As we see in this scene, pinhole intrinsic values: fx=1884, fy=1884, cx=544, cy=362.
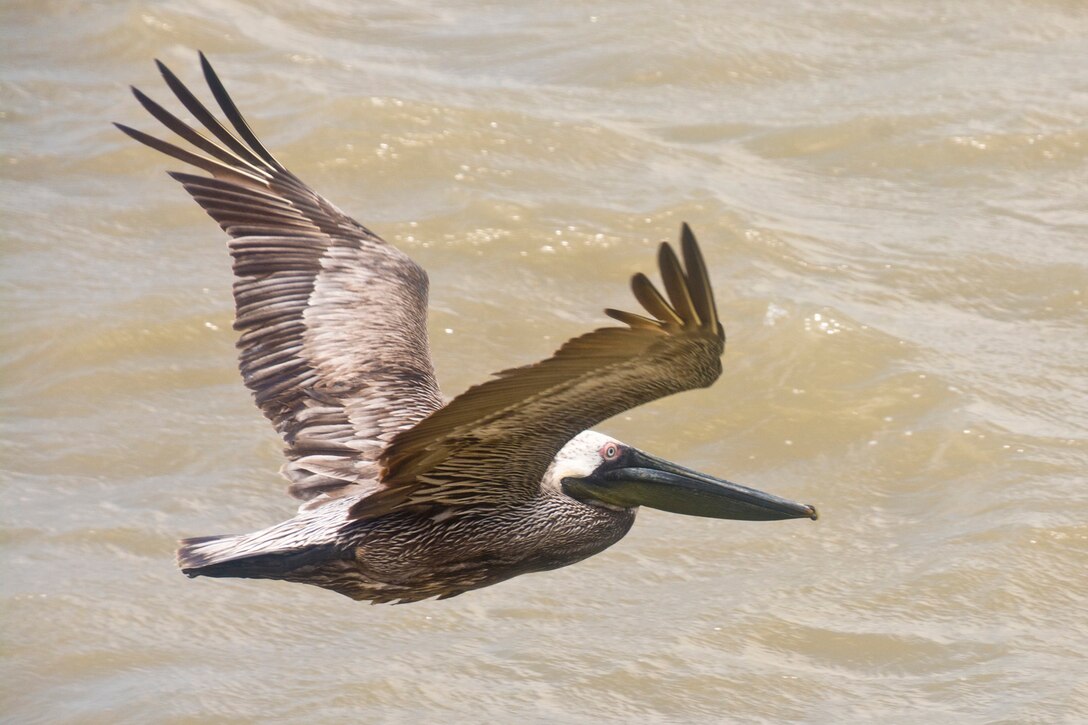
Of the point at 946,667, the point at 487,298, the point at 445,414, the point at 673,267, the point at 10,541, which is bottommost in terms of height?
the point at 946,667

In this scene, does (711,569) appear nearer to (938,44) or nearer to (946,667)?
(946,667)

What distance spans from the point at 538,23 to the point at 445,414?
8070mm

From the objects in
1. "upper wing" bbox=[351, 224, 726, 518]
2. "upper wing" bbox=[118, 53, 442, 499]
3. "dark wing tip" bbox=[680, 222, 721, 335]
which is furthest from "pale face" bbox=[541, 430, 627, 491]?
"dark wing tip" bbox=[680, 222, 721, 335]

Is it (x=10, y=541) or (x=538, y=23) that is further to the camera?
(x=538, y=23)

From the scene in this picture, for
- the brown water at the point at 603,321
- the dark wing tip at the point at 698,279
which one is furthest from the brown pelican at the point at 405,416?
the brown water at the point at 603,321

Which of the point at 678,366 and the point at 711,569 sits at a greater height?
the point at 678,366

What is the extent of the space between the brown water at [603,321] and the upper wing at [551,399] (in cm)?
243

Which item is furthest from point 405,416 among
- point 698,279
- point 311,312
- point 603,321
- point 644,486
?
point 603,321

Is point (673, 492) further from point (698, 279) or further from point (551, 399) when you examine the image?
point (698, 279)

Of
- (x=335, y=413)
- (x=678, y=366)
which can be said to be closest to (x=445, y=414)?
(x=678, y=366)

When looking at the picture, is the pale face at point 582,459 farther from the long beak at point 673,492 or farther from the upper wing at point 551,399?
the upper wing at point 551,399

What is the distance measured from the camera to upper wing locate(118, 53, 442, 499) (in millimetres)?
5426

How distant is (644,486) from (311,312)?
1318 mm

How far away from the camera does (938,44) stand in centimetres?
1147
